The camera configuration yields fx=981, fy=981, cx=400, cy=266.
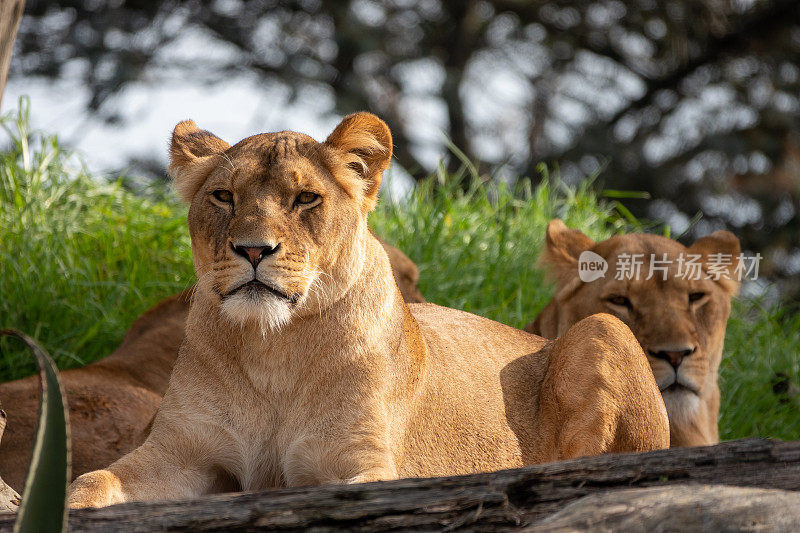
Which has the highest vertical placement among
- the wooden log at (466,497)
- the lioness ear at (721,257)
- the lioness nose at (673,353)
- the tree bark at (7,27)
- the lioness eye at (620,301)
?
the tree bark at (7,27)

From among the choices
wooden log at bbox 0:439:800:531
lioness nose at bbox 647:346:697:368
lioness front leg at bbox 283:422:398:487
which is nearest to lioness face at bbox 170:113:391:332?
lioness front leg at bbox 283:422:398:487

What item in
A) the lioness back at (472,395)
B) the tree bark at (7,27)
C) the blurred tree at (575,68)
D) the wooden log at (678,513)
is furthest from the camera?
the blurred tree at (575,68)

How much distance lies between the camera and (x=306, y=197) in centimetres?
281

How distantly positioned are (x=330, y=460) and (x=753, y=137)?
962 centimetres

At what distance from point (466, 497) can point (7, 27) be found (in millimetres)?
2921

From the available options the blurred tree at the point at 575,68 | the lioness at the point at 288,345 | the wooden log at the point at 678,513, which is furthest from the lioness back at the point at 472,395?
the blurred tree at the point at 575,68

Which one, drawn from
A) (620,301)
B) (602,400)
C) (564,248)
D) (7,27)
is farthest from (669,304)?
(7,27)

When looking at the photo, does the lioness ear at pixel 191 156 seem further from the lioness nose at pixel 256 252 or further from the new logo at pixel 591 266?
the new logo at pixel 591 266

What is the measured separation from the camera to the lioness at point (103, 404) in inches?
151

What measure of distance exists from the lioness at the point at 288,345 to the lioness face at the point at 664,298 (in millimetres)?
1379

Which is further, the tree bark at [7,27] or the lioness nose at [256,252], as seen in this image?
the tree bark at [7,27]

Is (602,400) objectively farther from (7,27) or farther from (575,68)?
(575,68)

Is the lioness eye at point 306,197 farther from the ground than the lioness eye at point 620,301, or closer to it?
farther from the ground

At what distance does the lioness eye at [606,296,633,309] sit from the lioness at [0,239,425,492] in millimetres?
1988
